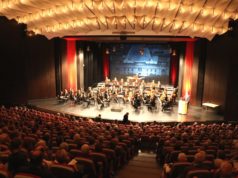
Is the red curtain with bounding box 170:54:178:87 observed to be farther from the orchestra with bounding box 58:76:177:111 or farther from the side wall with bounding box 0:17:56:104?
the side wall with bounding box 0:17:56:104

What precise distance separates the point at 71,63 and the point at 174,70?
30.4ft

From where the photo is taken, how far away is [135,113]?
51.7ft

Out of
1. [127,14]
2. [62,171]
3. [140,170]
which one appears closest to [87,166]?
[62,171]

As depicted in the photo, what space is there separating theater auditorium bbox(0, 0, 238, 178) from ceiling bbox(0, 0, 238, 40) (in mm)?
46

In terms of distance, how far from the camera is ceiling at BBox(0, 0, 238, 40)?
9.06 m

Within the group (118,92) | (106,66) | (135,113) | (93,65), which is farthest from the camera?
(106,66)

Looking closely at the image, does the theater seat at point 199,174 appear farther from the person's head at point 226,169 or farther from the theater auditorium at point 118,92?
the person's head at point 226,169

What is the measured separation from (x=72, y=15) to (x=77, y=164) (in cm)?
762

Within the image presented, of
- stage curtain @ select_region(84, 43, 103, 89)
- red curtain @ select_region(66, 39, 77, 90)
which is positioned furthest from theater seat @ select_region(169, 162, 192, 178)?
stage curtain @ select_region(84, 43, 103, 89)

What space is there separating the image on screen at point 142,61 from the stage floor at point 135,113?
681 cm

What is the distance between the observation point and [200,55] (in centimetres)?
1778

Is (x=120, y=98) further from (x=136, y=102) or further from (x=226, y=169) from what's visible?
(x=226, y=169)

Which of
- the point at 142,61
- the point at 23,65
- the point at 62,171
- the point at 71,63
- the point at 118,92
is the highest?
the point at 142,61

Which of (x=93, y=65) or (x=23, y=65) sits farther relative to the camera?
(x=93, y=65)
